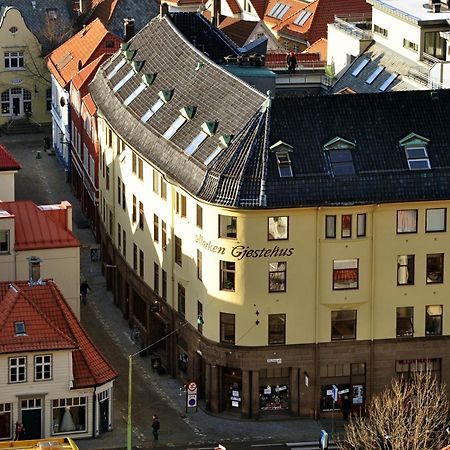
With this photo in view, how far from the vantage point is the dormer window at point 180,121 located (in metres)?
156

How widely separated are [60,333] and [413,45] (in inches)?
1793

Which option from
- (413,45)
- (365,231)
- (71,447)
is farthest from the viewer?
(413,45)

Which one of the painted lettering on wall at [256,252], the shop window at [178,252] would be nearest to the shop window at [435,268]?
the painted lettering on wall at [256,252]

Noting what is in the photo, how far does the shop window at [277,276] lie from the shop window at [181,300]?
29.3 ft

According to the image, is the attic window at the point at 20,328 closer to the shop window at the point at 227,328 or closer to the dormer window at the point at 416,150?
the shop window at the point at 227,328

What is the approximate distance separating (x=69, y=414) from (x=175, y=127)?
22.8m

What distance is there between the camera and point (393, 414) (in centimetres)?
14088

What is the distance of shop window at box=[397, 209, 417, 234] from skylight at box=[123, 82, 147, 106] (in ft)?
88.2

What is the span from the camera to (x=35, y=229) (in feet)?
529

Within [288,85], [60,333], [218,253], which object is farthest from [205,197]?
[288,85]

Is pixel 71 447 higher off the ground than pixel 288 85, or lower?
lower

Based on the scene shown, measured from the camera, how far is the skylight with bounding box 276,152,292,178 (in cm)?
14688

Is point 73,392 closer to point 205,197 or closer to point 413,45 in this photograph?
point 205,197

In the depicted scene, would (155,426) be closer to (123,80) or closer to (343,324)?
(343,324)
